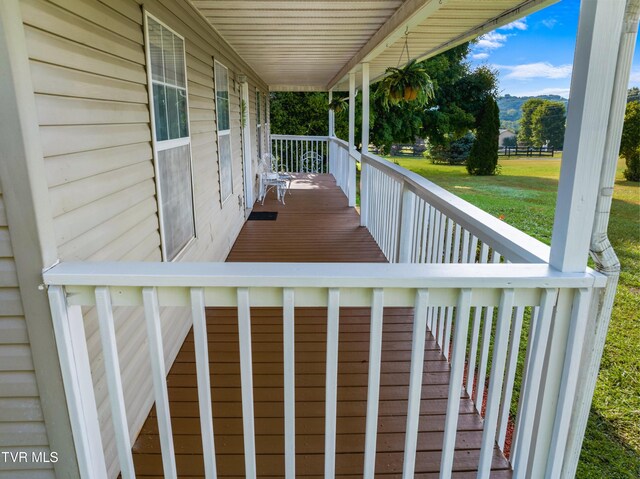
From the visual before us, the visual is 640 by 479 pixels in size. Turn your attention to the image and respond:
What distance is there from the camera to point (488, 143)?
57.4 feet

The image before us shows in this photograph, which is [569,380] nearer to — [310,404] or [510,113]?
[310,404]

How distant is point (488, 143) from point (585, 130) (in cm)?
1744

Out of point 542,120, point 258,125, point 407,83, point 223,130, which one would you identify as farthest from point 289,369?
point 542,120

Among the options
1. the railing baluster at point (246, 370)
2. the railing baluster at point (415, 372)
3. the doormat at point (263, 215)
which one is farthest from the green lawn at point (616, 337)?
the doormat at point (263, 215)

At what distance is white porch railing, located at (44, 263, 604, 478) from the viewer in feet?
4.73

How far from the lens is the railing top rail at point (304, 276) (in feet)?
4.68

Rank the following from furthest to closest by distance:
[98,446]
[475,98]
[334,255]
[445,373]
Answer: [475,98] → [334,255] → [445,373] → [98,446]

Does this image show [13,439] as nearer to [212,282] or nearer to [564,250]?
[212,282]

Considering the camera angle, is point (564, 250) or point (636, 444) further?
point (636, 444)

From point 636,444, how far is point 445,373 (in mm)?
1185

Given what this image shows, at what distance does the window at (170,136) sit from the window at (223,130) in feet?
5.06

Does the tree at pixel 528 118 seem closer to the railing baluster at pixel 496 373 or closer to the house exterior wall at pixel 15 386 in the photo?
the railing baluster at pixel 496 373

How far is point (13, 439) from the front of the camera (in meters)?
1.69

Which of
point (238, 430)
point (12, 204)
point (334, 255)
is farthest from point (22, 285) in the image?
point (334, 255)
